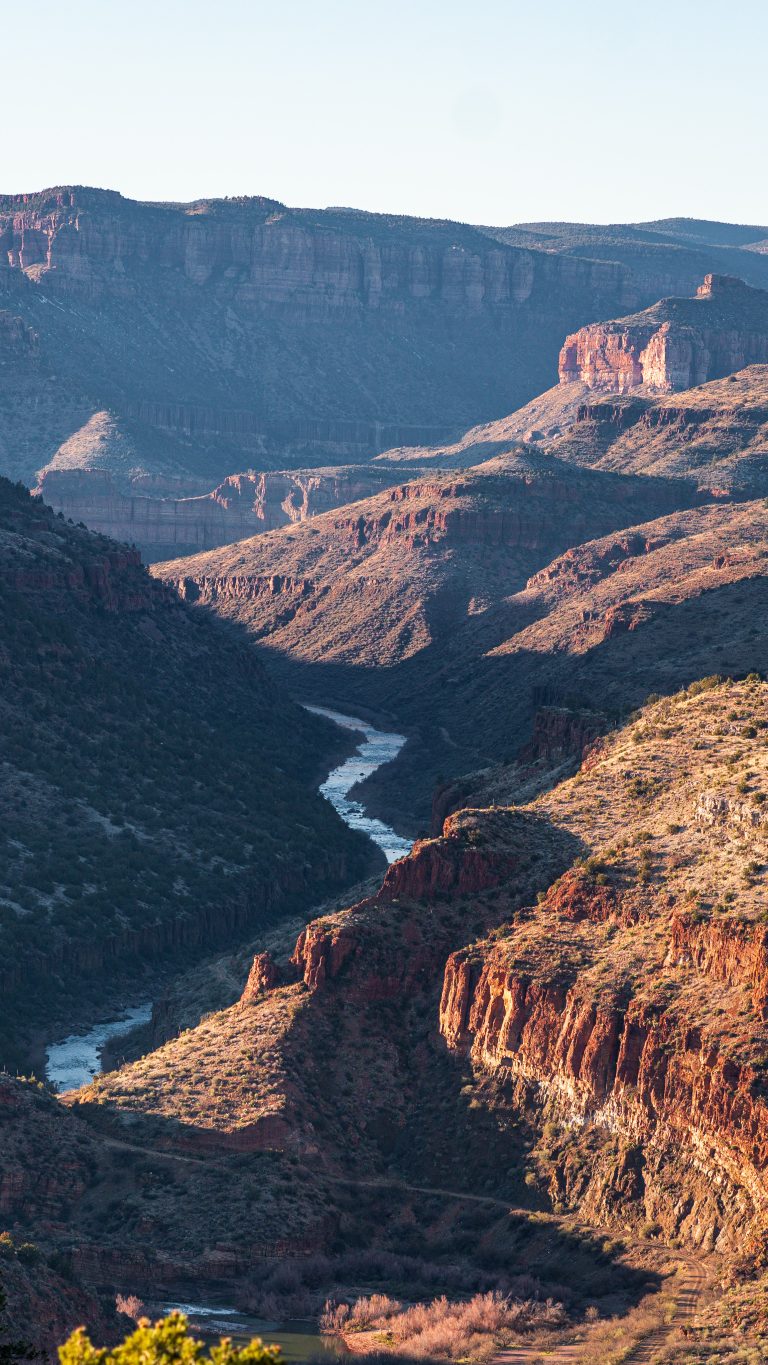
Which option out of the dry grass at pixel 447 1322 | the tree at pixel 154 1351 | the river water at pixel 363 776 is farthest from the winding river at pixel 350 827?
the tree at pixel 154 1351

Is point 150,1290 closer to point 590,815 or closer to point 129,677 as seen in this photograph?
point 590,815

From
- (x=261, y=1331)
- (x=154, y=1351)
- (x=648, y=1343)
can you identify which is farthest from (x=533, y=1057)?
(x=154, y=1351)

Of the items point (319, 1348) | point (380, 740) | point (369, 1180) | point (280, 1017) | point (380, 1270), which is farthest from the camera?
point (380, 740)

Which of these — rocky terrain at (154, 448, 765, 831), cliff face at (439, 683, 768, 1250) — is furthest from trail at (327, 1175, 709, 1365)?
rocky terrain at (154, 448, 765, 831)

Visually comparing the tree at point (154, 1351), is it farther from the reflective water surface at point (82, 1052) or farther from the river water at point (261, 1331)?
the reflective water surface at point (82, 1052)

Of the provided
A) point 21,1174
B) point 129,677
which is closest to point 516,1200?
point 21,1174
